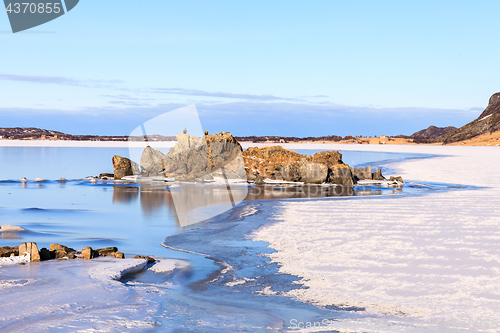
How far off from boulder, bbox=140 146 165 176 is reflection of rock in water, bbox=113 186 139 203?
149 inches

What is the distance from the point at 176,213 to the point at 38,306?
7.23m

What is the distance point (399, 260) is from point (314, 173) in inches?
497

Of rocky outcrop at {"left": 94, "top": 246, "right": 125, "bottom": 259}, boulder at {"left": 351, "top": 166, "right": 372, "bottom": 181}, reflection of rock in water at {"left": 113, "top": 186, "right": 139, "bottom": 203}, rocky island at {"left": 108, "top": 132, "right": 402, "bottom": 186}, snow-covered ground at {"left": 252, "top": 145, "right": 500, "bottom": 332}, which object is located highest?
rocky island at {"left": 108, "top": 132, "right": 402, "bottom": 186}

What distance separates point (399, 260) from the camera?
680cm

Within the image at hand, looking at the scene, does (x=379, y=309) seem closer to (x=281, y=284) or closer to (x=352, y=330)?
(x=352, y=330)

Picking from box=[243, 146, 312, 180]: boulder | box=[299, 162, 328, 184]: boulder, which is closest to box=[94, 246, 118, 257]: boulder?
box=[299, 162, 328, 184]: boulder

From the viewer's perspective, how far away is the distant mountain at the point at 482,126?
138 metres

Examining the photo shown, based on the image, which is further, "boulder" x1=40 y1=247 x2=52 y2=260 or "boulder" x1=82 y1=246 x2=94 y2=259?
"boulder" x1=82 y1=246 x2=94 y2=259

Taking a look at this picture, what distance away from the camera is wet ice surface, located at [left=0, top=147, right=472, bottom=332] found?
4508 millimetres

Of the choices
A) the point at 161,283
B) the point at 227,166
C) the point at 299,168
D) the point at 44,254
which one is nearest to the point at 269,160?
the point at 227,166

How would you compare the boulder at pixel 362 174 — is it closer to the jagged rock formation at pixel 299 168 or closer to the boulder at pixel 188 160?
the jagged rock formation at pixel 299 168

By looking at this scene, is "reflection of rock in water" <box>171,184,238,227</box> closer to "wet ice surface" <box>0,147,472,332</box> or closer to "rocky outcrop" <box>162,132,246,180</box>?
"wet ice surface" <box>0,147,472,332</box>

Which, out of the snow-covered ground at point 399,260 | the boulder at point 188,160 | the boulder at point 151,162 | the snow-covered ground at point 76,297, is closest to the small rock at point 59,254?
the snow-covered ground at point 76,297

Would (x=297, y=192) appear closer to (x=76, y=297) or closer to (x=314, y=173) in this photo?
(x=314, y=173)
